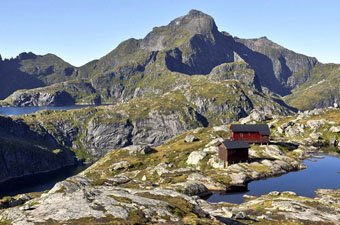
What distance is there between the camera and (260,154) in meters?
151

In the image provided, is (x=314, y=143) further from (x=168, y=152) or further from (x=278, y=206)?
(x=278, y=206)

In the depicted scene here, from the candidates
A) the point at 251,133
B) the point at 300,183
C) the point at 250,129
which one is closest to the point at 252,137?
the point at 251,133

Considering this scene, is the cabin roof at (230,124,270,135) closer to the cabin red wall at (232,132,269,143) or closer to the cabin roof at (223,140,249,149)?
the cabin red wall at (232,132,269,143)

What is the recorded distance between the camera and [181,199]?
5112cm

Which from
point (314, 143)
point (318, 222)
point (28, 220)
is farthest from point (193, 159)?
point (28, 220)

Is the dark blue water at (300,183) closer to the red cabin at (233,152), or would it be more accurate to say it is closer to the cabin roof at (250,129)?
the red cabin at (233,152)

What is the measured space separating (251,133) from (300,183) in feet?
171

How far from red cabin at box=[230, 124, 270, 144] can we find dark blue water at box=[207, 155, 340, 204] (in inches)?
952

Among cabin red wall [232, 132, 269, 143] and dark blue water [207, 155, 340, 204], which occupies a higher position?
cabin red wall [232, 132, 269, 143]

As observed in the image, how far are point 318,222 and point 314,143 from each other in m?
138

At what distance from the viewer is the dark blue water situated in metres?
102

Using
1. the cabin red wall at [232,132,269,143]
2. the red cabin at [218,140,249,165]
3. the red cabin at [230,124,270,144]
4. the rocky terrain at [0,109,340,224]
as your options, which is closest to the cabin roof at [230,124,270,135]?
the red cabin at [230,124,270,144]

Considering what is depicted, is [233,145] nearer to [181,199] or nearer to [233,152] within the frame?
[233,152]

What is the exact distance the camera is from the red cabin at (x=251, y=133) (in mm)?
167750
